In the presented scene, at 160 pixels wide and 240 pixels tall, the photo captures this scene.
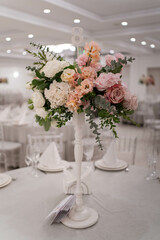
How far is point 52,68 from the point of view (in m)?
1.24

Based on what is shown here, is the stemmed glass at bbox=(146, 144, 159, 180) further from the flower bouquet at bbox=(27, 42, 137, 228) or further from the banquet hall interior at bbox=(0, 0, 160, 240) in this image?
the flower bouquet at bbox=(27, 42, 137, 228)

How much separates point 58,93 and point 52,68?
0.12m

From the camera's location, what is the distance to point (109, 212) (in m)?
1.56

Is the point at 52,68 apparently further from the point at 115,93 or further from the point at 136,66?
the point at 136,66

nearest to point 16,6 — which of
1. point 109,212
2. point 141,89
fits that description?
point 109,212

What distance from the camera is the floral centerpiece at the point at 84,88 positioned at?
1.21 metres

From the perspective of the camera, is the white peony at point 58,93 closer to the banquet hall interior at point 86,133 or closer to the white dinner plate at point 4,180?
the banquet hall interior at point 86,133

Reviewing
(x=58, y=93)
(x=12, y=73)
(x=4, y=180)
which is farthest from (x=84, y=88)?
(x=12, y=73)

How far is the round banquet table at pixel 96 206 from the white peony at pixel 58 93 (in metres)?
0.67

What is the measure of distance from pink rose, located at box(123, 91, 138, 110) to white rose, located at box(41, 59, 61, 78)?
36 centimetres

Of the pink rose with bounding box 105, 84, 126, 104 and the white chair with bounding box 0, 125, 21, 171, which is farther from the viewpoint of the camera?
the white chair with bounding box 0, 125, 21, 171

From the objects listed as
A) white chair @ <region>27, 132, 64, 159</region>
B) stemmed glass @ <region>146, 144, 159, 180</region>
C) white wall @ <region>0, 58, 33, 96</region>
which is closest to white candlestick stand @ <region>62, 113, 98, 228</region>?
stemmed glass @ <region>146, 144, 159, 180</region>

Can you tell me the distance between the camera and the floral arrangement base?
1.40m

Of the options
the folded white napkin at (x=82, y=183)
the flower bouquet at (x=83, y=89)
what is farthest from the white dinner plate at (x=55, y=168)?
the flower bouquet at (x=83, y=89)
